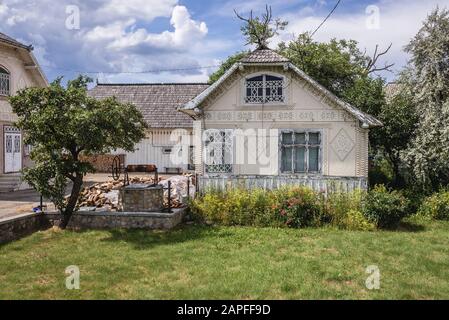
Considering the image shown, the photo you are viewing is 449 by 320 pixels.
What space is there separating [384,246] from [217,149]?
7.16 metres

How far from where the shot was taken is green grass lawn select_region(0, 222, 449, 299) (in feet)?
24.1

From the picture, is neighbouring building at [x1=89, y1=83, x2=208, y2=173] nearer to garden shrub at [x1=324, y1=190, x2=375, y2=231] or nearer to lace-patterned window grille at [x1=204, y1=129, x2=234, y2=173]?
lace-patterned window grille at [x1=204, y1=129, x2=234, y2=173]

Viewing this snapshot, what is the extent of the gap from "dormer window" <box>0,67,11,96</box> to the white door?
178cm

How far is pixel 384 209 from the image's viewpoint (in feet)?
40.5

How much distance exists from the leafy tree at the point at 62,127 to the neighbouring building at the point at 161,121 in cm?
1541

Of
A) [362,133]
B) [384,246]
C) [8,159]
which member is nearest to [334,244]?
[384,246]

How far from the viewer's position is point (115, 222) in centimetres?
1254

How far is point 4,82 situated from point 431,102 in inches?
767

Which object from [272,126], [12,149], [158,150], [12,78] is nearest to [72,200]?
[272,126]

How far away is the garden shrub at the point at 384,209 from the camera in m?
12.4

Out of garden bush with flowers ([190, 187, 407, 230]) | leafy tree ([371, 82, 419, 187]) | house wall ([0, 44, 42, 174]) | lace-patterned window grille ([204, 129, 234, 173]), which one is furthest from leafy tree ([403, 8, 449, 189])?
house wall ([0, 44, 42, 174])

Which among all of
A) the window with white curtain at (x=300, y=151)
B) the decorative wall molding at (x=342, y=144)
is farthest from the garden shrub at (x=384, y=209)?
the window with white curtain at (x=300, y=151)

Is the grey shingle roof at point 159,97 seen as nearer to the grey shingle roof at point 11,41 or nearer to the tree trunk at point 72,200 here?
the grey shingle roof at point 11,41

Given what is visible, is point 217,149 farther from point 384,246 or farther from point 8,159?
point 8,159
